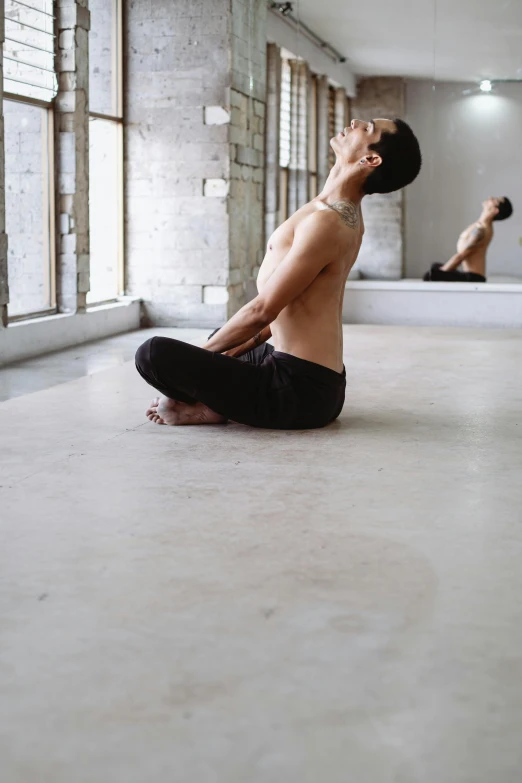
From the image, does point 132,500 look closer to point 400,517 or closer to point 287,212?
point 400,517

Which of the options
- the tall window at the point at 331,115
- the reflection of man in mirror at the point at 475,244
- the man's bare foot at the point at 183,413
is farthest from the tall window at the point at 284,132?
the man's bare foot at the point at 183,413

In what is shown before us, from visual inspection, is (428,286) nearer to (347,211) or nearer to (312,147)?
(312,147)

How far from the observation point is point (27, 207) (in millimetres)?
7145

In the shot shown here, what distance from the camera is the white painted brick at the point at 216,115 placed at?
337 inches

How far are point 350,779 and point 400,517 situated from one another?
1.40 metres

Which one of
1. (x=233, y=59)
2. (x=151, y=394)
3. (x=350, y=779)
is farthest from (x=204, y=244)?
(x=350, y=779)

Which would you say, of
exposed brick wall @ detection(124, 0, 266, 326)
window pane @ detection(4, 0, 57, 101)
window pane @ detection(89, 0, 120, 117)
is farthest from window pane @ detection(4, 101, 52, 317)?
exposed brick wall @ detection(124, 0, 266, 326)

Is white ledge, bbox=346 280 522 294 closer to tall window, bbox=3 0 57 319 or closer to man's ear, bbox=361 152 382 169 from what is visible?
tall window, bbox=3 0 57 319

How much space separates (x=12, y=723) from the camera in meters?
1.62

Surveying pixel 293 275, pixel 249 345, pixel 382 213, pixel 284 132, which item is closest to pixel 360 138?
pixel 293 275

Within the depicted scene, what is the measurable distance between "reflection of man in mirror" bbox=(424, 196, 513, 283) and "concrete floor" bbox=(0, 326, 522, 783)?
18.3 feet

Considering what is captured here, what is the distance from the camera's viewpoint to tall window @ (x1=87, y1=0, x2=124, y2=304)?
8.35 metres

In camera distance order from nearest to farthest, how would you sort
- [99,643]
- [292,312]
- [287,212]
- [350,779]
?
[350,779] < [99,643] < [292,312] < [287,212]

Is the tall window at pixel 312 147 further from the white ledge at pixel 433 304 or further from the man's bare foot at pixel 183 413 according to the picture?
the man's bare foot at pixel 183 413
